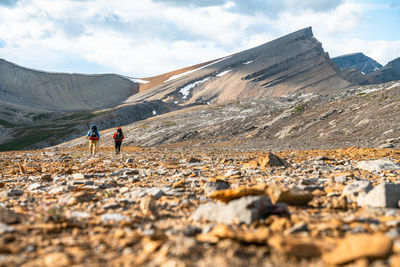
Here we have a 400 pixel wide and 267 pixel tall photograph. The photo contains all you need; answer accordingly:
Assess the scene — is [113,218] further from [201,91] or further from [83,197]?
[201,91]

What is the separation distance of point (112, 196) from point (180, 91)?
13030 cm

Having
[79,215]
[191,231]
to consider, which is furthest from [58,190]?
[191,231]

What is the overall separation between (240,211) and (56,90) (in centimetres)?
17719

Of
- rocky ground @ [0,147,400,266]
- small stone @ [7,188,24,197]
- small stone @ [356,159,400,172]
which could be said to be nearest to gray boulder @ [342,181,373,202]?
rocky ground @ [0,147,400,266]

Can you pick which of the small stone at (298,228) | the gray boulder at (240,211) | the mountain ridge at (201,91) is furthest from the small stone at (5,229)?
the mountain ridge at (201,91)

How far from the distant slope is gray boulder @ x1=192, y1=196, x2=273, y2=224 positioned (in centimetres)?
15781

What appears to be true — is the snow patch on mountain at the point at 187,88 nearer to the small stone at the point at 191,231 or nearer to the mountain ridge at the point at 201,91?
the mountain ridge at the point at 201,91

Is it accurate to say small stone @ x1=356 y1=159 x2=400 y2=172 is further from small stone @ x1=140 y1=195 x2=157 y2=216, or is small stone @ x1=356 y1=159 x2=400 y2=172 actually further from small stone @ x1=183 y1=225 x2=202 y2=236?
small stone @ x1=183 y1=225 x2=202 y2=236

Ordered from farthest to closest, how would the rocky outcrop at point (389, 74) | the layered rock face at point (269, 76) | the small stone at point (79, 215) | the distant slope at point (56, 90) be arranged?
1. the rocky outcrop at point (389, 74)
2. the distant slope at point (56, 90)
3. the layered rock face at point (269, 76)
4. the small stone at point (79, 215)

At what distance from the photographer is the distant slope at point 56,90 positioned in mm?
152262

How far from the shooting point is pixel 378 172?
34.0ft

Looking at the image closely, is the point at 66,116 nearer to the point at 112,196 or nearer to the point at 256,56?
the point at 256,56

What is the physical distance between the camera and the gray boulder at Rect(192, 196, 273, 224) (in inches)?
179

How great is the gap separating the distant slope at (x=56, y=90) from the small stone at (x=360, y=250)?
525 feet
